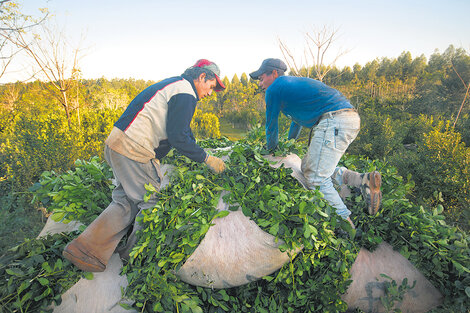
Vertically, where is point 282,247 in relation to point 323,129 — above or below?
below

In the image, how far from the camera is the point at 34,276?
1.76 metres

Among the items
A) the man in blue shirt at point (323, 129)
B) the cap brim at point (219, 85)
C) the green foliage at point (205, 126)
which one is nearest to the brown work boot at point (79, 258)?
the cap brim at point (219, 85)

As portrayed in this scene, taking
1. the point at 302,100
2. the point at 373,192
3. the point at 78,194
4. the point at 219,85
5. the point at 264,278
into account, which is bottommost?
the point at 264,278

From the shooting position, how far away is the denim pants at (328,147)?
7.52 feet

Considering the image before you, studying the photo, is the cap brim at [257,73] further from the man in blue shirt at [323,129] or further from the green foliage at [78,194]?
the green foliage at [78,194]

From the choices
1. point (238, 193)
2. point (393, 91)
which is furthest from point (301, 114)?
point (393, 91)

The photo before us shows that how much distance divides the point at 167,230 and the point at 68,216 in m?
1.10

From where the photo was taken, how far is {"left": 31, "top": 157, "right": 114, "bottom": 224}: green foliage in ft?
7.36

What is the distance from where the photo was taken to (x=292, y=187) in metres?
2.29

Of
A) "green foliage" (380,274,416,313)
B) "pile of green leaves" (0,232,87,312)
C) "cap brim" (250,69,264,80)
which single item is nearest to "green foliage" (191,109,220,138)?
"cap brim" (250,69,264,80)

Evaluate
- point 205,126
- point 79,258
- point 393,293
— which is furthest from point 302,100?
point 205,126

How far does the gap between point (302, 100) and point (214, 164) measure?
119 centimetres

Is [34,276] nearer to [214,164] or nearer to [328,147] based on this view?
[214,164]

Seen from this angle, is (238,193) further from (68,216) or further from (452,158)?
(452,158)
